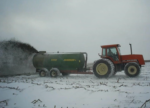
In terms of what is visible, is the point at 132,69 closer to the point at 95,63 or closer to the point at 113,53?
the point at 113,53

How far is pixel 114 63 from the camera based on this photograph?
1061 centimetres

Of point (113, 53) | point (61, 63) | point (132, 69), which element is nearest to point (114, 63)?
point (113, 53)

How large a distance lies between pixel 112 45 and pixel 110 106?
7176 mm

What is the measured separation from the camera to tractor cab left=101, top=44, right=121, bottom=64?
10.6 meters

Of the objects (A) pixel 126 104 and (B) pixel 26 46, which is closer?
(A) pixel 126 104

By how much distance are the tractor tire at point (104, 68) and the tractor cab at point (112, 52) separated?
659 millimetres

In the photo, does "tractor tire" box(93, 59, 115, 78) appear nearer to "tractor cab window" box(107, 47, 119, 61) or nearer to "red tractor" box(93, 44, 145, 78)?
"red tractor" box(93, 44, 145, 78)

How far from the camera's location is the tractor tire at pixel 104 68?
32.7 ft

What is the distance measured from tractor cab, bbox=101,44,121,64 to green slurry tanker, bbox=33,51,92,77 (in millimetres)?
2621

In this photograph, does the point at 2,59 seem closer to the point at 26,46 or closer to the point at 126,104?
the point at 26,46

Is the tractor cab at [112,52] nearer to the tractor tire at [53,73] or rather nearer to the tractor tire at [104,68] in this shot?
the tractor tire at [104,68]

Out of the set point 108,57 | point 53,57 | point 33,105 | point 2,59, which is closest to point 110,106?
point 33,105

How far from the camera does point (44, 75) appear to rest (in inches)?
528

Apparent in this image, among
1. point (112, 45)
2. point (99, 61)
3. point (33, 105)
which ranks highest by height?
point (112, 45)
